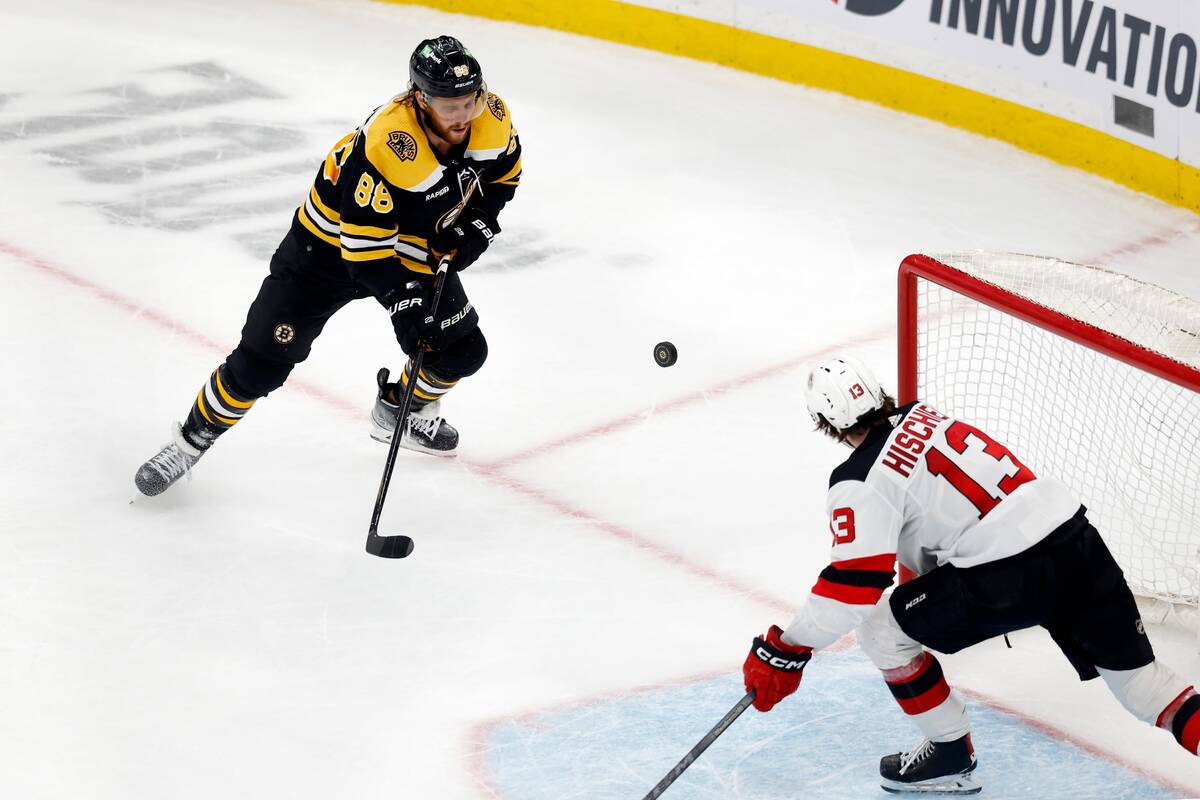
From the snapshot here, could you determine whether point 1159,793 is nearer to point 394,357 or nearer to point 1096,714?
point 1096,714

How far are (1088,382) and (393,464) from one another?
60.9 inches

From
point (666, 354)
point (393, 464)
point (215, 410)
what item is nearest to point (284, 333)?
point (215, 410)

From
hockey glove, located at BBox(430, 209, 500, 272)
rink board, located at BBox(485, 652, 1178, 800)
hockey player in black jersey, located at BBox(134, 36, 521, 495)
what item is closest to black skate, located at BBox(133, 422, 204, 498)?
hockey player in black jersey, located at BBox(134, 36, 521, 495)

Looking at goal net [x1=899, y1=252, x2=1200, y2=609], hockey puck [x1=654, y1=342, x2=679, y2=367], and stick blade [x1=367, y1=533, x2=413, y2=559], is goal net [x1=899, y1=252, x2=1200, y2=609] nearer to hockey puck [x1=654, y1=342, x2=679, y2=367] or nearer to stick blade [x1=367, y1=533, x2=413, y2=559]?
hockey puck [x1=654, y1=342, x2=679, y2=367]

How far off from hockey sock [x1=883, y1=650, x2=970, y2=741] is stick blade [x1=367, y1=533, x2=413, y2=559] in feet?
3.98

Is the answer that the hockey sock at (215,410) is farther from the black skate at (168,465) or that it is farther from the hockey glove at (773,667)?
the hockey glove at (773,667)

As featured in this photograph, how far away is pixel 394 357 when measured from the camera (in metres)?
4.90

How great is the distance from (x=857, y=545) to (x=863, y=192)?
3.42 metres

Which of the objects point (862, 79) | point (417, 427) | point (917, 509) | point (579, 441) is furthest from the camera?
point (862, 79)

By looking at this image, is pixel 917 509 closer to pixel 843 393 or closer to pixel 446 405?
pixel 843 393

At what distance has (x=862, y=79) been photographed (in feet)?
21.6

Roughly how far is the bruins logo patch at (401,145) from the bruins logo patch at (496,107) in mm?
276

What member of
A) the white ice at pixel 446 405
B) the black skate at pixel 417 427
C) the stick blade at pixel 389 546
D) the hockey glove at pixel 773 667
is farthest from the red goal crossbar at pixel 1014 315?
the black skate at pixel 417 427

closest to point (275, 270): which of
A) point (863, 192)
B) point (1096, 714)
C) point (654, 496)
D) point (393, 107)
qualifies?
point (393, 107)
